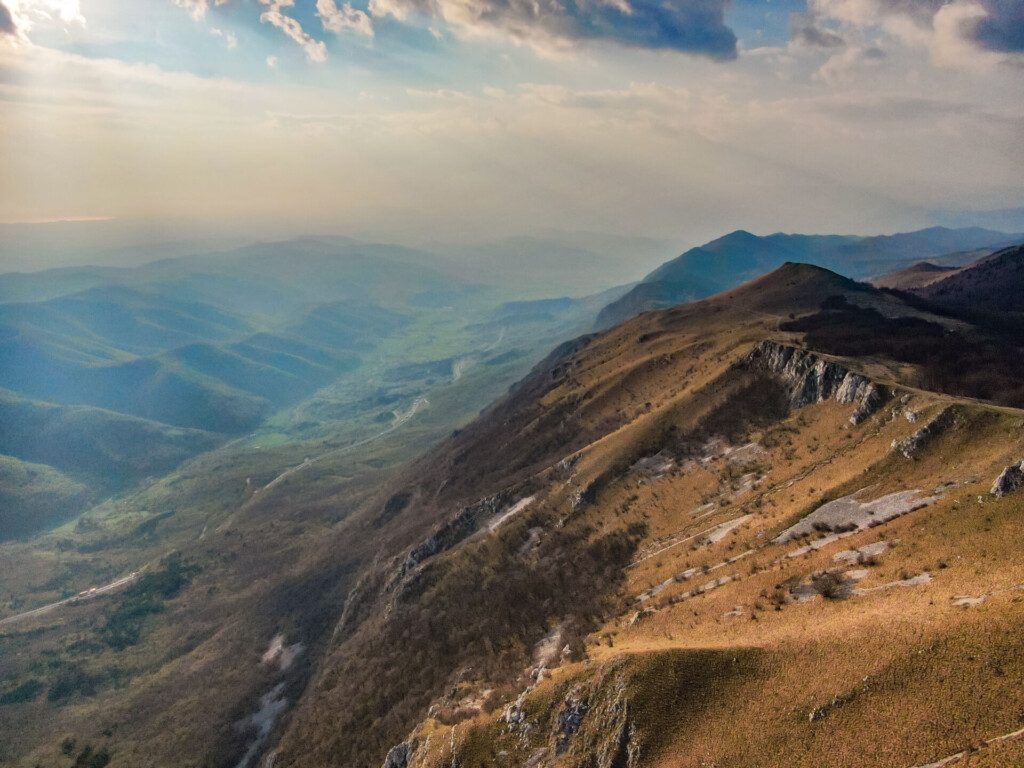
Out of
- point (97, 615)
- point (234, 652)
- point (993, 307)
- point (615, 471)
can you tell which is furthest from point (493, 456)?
point (993, 307)

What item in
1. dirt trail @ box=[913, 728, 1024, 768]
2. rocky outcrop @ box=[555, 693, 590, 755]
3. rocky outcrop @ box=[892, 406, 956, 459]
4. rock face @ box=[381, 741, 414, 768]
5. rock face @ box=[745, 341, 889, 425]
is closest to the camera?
dirt trail @ box=[913, 728, 1024, 768]

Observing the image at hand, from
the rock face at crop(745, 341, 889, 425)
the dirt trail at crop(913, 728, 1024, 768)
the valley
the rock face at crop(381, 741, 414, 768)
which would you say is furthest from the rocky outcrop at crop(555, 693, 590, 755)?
the rock face at crop(745, 341, 889, 425)

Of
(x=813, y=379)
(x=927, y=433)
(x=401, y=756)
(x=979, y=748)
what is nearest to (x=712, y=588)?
(x=927, y=433)

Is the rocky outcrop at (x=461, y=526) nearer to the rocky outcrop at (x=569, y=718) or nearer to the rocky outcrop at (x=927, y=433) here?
the rocky outcrop at (x=569, y=718)

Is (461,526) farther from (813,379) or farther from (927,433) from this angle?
(927,433)

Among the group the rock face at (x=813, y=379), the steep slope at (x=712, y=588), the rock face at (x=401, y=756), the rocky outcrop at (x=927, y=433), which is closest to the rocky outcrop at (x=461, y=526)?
the steep slope at (x=712, y=588)

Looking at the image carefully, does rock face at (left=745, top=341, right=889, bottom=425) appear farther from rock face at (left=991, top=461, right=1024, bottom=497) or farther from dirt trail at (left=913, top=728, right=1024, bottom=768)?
dirt trail at (left=913, top=728, right=1024, bottom=768)
